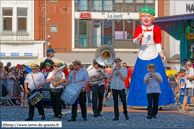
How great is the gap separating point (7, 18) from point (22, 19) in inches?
54.1

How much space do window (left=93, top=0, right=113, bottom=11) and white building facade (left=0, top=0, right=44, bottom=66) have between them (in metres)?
5.91

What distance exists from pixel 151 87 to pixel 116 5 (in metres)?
26.9

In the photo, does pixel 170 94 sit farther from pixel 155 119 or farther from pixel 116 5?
pixel 116 5

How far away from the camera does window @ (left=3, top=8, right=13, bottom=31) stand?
37.8m

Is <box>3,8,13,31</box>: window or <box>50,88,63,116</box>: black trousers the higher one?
<box>3,8,13,31</box>: window

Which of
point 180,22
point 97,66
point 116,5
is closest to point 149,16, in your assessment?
point 97,66

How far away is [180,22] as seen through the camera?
1870cm

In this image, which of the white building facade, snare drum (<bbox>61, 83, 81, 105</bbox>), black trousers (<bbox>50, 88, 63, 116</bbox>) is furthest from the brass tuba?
the white building facade

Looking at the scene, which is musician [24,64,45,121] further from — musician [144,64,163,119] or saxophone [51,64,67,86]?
musician [144,64,163,119]

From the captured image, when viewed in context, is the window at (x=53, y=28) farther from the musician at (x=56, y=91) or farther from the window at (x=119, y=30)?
the musician at (x=56, y=91)

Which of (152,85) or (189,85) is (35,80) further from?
(189,85)

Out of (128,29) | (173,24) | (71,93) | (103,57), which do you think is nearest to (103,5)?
(128,29)

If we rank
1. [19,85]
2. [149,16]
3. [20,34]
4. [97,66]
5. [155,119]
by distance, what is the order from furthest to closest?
[20,34]
[19,85]
[149,16]
[97,66]
[155,119]

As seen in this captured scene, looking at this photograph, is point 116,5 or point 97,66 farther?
point 116,5
